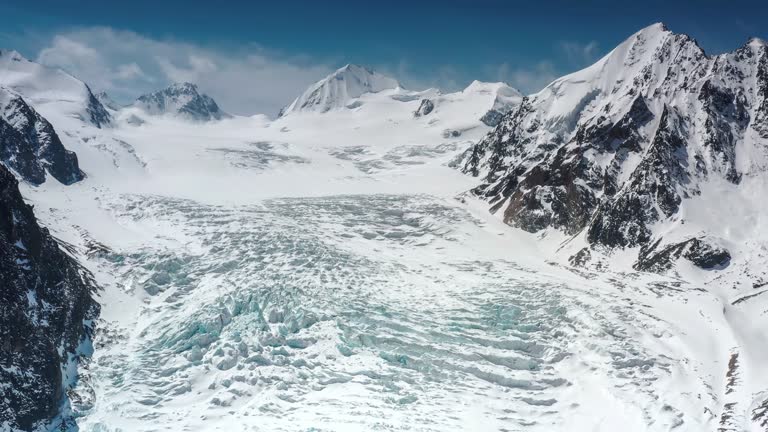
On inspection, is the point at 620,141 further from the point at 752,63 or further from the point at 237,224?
the point at 237,224

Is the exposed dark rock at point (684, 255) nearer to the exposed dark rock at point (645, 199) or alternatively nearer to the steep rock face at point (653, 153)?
the steep rock face at point (653, 153)

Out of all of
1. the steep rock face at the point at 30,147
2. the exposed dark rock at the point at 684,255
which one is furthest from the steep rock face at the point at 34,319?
the steep rock face at the point at 30,147

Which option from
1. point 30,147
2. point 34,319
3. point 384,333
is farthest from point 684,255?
point 30,147

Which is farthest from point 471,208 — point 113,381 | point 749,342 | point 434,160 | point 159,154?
point 159,154

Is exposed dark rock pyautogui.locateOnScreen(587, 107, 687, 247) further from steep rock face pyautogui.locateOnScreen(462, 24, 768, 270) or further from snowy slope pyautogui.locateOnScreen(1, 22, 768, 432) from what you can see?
snowy slope pyautogui.locateOnScreen(1, 22, 768, 432)


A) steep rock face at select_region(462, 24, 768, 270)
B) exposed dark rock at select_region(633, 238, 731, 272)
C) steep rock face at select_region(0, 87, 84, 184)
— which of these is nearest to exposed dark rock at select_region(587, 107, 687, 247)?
steep rock face at select_region(462, 24, 768, 270)

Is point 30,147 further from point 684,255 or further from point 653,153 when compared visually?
point 684,255
